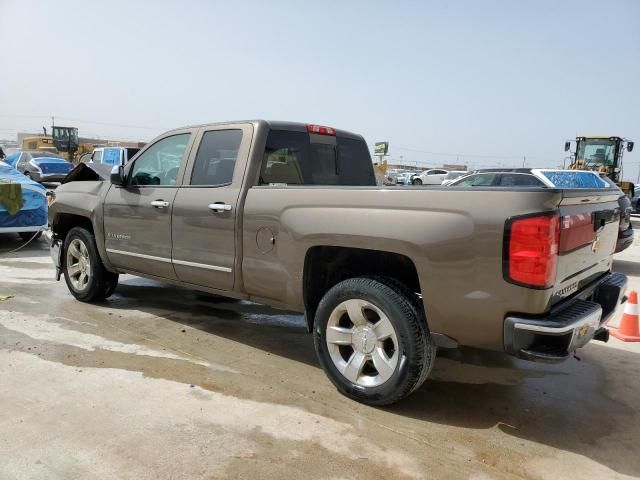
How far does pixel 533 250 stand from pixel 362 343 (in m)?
1.27

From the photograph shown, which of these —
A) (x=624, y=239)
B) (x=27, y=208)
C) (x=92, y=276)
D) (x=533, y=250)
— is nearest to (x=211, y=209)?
(x=92, y=276)

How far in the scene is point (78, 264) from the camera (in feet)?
19.2

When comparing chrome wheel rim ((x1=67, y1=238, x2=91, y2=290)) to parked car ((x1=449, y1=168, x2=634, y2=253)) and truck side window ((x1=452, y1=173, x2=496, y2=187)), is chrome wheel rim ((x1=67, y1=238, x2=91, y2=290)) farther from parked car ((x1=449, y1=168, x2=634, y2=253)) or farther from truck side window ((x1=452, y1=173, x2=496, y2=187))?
truck side window ((x1=452, y1=173, x2=496, y2=187))

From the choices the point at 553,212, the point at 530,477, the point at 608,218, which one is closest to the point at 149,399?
the point at 530,477

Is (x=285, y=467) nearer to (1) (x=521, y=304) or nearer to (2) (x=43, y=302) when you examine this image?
(1) (x=521, y=304)

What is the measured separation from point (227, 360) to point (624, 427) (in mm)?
2853

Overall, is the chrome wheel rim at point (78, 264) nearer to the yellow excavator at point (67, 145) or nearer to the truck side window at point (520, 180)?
the truck side window at point (520, 180)

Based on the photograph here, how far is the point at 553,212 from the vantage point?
106 inches

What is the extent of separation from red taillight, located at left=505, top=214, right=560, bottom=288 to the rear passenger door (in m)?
2.13

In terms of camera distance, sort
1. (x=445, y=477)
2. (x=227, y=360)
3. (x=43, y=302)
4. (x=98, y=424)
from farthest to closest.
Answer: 1. (x=43, y=302)
2. (x=227, y=360)
3. (x=98, y=424)
4. (x=445, y=477)

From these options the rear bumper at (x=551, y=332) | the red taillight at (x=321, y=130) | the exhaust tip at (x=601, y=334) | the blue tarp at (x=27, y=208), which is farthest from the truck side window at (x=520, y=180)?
the blue tarp at (x=27, y=208)

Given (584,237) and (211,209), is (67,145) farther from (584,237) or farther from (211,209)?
(584,237)

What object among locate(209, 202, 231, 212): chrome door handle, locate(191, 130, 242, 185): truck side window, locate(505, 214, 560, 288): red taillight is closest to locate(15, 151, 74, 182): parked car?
locate(191, 130, 242, 185): truck side window

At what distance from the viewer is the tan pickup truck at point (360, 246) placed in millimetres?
2783
